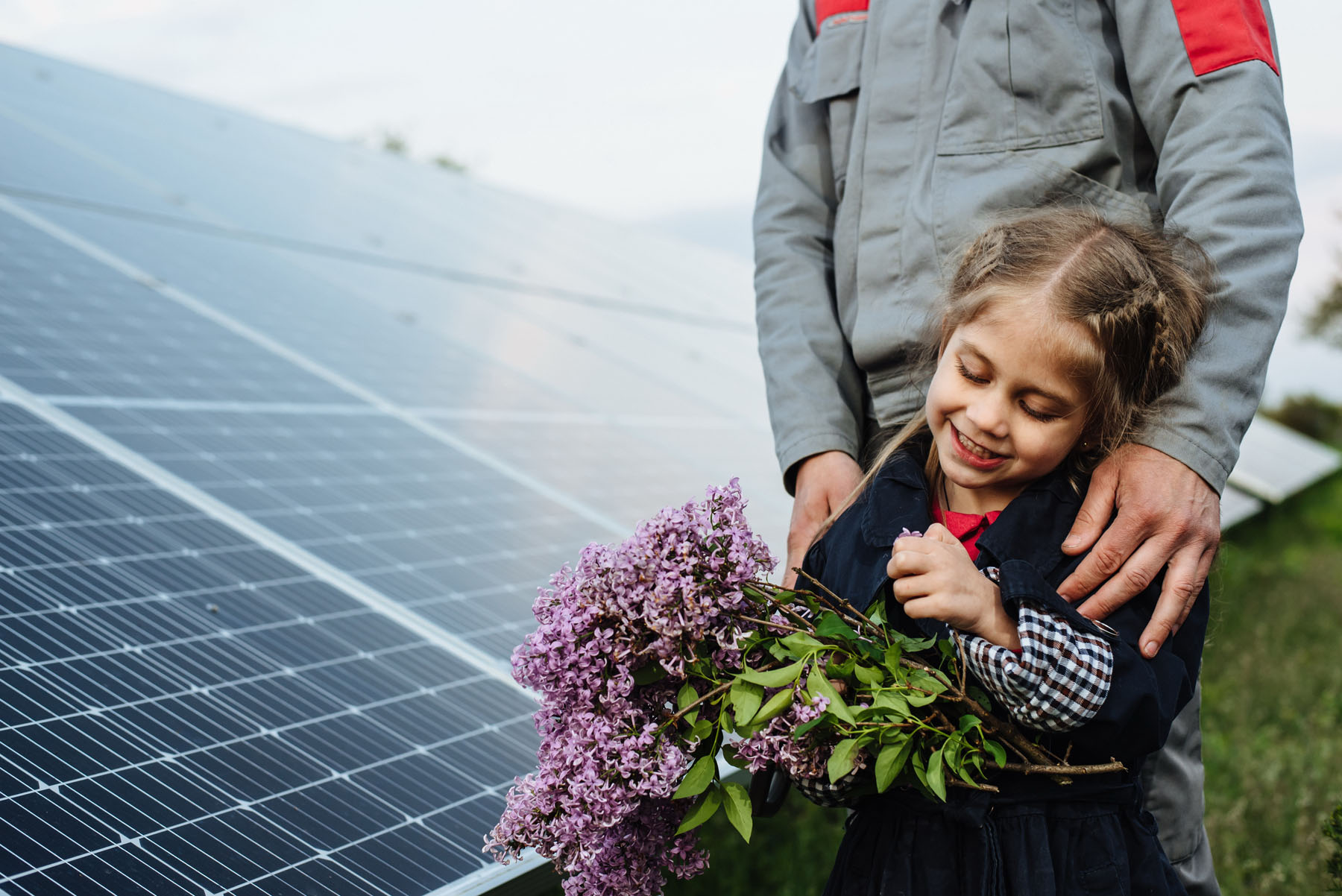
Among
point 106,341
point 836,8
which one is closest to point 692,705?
point 836,8

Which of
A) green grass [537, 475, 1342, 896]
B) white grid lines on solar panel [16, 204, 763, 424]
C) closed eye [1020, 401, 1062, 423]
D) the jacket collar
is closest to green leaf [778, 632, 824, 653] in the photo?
the jacket collar

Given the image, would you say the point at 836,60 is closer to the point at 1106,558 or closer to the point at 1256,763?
the point at 1106,558

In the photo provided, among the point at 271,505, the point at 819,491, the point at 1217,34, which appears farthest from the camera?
the point at 271,505

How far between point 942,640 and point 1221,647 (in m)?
7.67

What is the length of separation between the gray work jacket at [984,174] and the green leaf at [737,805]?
0.91 m

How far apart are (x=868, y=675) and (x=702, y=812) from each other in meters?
0.33

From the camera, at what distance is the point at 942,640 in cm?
195

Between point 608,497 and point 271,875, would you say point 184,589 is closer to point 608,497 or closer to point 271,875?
point 271,875

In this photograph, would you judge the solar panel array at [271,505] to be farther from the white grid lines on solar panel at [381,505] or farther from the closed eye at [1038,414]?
the closed eye at [1038,414]

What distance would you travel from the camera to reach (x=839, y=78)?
8.84ft

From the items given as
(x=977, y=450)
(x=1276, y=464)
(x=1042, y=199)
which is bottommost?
(x=1276, y=464)

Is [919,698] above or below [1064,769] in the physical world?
above

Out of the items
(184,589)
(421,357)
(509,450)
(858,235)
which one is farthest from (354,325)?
(858,235)

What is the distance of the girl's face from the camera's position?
6.60ft
